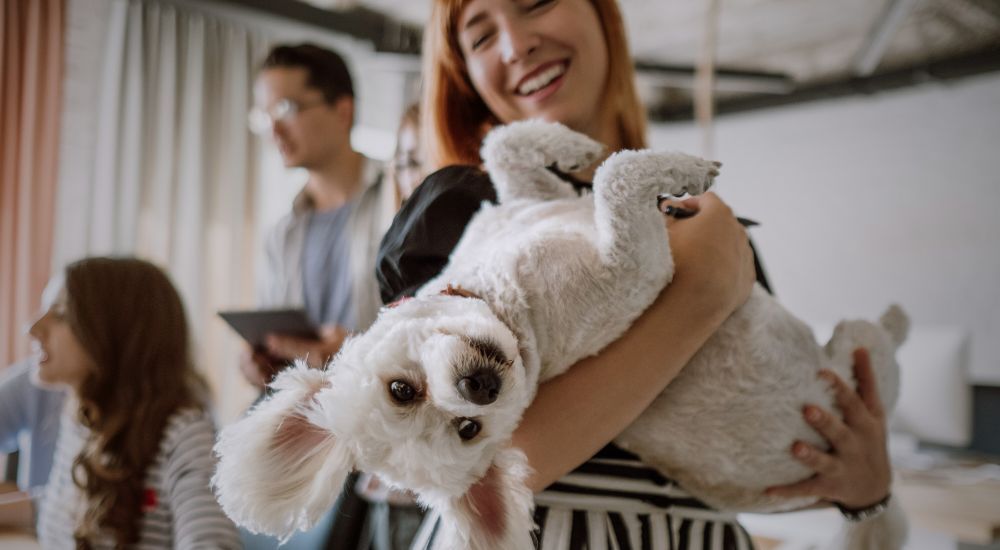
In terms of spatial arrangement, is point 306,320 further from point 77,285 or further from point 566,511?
point 566,511

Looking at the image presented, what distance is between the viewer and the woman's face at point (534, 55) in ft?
2.46

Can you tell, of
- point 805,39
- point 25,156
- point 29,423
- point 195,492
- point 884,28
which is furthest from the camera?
point 805,39

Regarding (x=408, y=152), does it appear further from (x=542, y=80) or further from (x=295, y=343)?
(x=542, y=80)

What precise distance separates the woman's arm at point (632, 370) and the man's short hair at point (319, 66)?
5.41ft

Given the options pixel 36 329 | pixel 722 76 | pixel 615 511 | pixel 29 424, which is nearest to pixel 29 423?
pixel 29 424

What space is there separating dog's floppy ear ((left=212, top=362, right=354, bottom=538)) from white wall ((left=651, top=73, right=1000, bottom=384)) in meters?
3.33

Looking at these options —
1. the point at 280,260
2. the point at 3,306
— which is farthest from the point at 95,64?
the point at 280,260

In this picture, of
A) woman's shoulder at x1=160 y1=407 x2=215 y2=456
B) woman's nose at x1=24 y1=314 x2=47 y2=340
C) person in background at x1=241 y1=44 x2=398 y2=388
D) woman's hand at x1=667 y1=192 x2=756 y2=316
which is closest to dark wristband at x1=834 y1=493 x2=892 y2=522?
woman's hand at x1=667 y1=192 x2=756 y2=316

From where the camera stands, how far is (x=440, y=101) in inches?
34.3

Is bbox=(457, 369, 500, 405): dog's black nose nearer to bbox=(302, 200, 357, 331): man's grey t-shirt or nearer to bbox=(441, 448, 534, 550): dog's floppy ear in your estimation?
bbox=(441, 448, 534, 550): dog's floppy ear

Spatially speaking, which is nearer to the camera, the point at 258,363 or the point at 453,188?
the point at 453,188

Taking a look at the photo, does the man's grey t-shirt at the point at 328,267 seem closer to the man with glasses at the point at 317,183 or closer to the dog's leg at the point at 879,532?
the man with glasses at the point at 317,183

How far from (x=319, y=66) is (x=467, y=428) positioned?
5.93 feet

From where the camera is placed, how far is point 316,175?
6.81 ft
